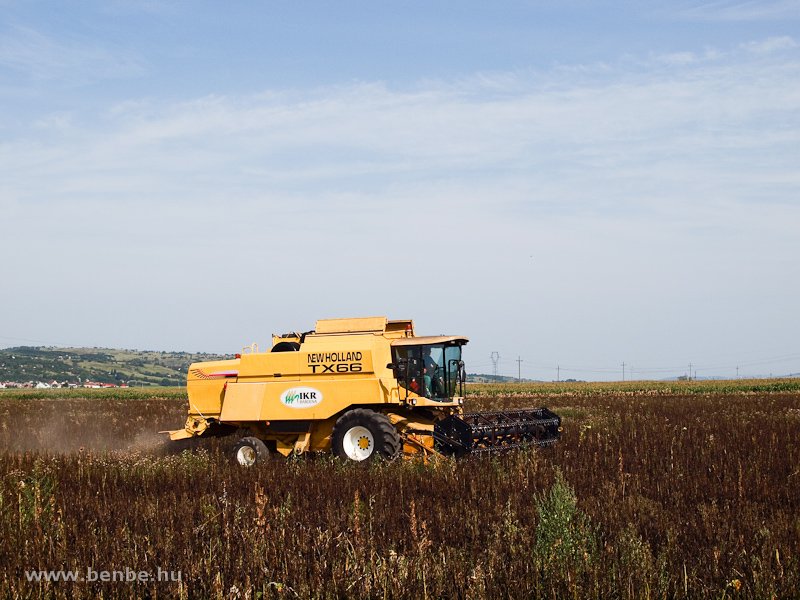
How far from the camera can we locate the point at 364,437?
14.5 meters

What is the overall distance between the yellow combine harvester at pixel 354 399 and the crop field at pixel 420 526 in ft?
2.97

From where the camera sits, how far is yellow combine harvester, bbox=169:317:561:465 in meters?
14.6

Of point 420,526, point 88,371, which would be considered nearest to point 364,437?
point 420,526

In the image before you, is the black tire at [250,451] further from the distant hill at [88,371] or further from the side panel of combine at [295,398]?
the distant hill at [88,371]

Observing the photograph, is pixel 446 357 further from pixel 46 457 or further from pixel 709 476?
pixel 46 457

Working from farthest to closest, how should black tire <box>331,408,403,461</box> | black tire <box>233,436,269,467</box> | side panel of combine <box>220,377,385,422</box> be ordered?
black tire <box>233,436,269,467</box> → side panel of combine <box>220,377,385,422</box> → black tire <box>331,408,403,461</box>

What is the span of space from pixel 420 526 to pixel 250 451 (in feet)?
26.1

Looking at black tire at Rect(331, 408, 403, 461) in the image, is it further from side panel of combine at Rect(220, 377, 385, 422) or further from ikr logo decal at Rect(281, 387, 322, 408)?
ikr logo decal at Rect(281, 387, 322, 408)

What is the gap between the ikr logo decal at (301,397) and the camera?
50.6 ft

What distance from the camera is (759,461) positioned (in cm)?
1249

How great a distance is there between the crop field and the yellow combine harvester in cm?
91

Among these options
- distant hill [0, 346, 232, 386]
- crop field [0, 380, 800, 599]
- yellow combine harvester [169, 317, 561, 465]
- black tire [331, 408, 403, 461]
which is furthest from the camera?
distant hill [0, 346, 232, 386]

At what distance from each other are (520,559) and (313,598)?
64.8 inches

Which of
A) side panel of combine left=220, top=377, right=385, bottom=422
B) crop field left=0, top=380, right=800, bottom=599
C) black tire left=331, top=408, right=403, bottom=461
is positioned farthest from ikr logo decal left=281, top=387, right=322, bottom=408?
crop field left=0, top=380, right=800, bottom=599
